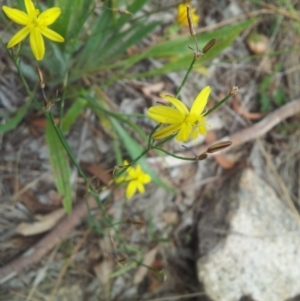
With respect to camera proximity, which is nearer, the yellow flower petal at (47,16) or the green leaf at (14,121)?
the yellow flower petal at (47,16)

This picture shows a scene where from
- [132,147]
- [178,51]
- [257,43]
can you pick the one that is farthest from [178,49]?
[257,43]

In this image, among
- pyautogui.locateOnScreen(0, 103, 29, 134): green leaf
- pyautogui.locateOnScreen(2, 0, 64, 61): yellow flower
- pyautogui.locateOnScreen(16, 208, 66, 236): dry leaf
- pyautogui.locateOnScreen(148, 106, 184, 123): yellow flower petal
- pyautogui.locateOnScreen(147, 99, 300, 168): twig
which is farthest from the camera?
pyautogui.locateOnScreen(147, 99, 300, 168): twig

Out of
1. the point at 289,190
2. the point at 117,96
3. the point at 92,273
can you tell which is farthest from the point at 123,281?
the point at 289,190

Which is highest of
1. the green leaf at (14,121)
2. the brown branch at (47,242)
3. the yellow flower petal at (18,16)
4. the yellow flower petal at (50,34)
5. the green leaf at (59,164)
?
the yellow flower petal at (18,16)

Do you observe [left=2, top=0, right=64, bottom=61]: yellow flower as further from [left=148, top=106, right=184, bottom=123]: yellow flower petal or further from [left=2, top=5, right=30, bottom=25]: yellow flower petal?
[left=148, top=106, right=184, bottom=123]: yellow flower petal

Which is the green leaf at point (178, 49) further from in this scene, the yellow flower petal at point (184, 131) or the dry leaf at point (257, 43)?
the yellow flower petal at point (184, 131)

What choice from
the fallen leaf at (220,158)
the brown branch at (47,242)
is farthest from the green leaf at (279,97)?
the brown branch at (47,242)

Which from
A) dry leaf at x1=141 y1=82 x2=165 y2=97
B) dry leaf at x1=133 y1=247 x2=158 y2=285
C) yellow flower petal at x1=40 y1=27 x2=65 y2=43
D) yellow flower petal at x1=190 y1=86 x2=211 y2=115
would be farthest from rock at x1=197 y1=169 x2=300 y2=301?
yellow flower petal at x1=40 y1=27 x2=65 y2=43
